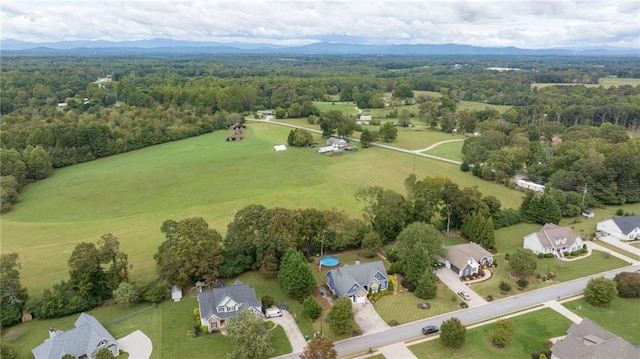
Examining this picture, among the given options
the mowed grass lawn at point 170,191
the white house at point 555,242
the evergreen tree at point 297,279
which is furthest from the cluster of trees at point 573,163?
the evergreen tree at point 297,279

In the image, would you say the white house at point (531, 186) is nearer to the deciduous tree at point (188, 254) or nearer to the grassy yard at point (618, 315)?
the grassy yard at point (618, 315)

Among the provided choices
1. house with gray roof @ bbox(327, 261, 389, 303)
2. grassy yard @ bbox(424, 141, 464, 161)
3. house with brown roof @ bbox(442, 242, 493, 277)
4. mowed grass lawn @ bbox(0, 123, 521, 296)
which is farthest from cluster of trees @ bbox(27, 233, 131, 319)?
grassy yard @ bbox(424, 141, 464, 161)

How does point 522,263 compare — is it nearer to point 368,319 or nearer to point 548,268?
point 548,268

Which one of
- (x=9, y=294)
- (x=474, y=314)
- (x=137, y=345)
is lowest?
(x=137, y=345)

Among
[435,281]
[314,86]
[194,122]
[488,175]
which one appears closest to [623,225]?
[488,175]

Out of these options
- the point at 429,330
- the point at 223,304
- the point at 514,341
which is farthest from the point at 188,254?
the point at 514,341

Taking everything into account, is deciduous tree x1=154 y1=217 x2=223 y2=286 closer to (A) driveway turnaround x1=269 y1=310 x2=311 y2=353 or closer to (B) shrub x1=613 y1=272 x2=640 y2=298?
(A) driveway turnaround x1=269 y1=310 x2=311 y2=353

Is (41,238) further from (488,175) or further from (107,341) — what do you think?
(488,175)
